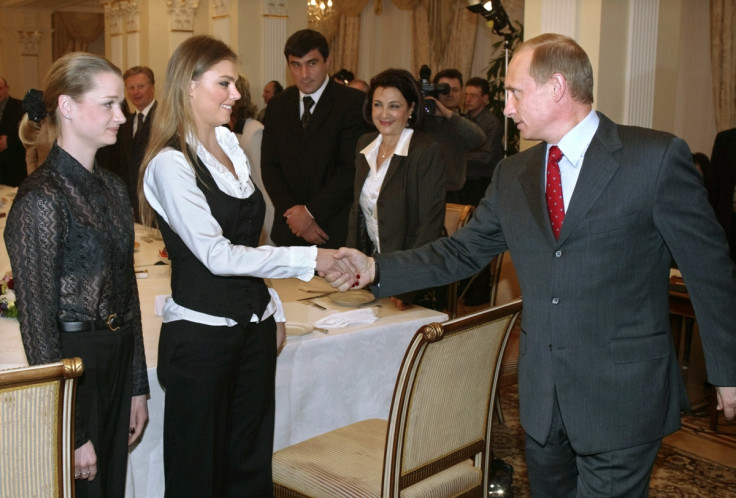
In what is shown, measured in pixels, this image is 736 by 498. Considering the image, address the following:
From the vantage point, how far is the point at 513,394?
4.70 m

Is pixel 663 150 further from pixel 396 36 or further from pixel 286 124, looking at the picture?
pixel 396 36

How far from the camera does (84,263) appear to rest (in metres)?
2.02

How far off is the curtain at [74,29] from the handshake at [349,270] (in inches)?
692

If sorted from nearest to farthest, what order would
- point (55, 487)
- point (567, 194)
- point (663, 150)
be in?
point (55, 487), point (663, 150), point (567, 194)

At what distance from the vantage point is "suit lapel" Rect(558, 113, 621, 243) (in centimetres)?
199

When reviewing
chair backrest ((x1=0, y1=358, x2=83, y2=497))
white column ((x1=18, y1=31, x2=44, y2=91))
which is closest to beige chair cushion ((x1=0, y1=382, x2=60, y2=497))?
chair backrest ((x1=0, y1=358, x2=83, y2=497))

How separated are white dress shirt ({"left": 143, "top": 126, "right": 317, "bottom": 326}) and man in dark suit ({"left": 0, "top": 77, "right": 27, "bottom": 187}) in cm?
727

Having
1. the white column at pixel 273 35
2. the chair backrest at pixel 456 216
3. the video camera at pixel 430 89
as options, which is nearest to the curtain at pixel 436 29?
the white column at pixel 273 35

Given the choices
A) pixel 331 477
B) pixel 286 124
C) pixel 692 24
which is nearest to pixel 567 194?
pixel 331 477

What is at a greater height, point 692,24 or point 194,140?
point 692,24

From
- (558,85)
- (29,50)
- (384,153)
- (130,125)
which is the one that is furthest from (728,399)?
(29,50)

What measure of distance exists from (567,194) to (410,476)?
88 cm

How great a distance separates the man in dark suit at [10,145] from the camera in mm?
8797

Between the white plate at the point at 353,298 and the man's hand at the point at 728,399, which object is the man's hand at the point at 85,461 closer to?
the white plate at the point at 353,298
